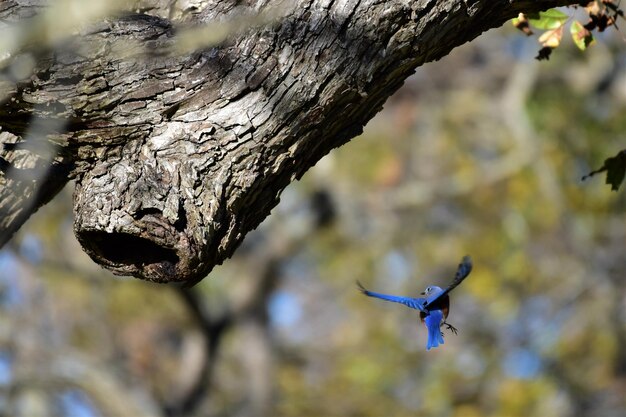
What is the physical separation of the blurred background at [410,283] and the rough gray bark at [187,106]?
6.58m

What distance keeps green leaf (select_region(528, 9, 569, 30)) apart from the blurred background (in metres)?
5.73

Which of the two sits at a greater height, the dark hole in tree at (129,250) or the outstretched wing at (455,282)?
the dark hole in tree at (129,250)

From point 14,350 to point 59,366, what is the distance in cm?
124

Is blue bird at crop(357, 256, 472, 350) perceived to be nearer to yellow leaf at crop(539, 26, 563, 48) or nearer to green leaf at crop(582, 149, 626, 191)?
green leaf at crop(582, 149, 626, 191)

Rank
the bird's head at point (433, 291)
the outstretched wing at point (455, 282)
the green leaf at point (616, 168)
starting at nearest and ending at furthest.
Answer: the outstretched wing at point (455, 282), the bird's head at point (433, 291), the green leaf at point (616, 168)

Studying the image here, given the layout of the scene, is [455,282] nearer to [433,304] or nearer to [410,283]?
[433,304]

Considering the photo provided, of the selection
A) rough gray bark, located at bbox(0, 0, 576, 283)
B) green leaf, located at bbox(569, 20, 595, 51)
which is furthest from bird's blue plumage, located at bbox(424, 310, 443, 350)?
green leaf, located at bbox(569, 20, 595, 51)

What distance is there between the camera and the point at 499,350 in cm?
1220

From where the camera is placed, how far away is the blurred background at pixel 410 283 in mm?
10438

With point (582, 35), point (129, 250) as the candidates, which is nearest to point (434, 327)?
point (129, 250)

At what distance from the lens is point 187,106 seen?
2.36 metres

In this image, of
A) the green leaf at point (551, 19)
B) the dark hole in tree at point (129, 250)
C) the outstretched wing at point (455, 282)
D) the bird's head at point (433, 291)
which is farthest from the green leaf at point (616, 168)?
the dark hole in tree at point (129, 250)

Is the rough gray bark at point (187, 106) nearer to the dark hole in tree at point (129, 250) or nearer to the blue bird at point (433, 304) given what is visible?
the dark hole in tree at point (129, 250)

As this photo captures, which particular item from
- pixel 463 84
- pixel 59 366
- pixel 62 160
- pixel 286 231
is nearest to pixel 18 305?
pixel 59 366
